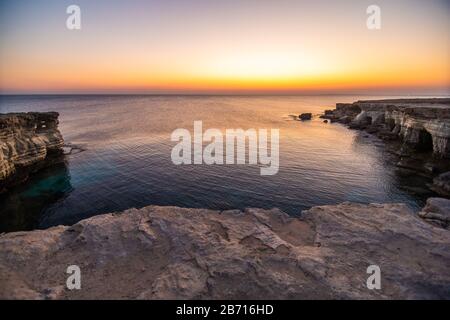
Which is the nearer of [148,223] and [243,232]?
[243,232]

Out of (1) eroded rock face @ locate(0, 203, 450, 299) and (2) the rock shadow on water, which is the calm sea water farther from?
(1) eroded rock face @ locate(0, 203, 450, 299)

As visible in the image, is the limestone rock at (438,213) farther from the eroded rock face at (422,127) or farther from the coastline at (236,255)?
the eroded rock face at (422,127)

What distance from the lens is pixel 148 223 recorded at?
13094mm

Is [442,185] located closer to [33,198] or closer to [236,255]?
[236,255]

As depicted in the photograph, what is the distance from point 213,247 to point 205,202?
11.2 meters

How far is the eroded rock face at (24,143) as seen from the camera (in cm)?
2736

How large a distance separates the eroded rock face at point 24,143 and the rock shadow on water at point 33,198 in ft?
4.96

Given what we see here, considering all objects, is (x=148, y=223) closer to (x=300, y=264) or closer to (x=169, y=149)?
(x=300, y=264)

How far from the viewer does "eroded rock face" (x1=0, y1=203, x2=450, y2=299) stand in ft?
28.1

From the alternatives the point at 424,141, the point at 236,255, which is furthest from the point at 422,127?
the point at 236,255

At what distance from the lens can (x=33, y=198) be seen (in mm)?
24125

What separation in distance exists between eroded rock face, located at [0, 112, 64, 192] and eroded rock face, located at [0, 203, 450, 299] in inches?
794

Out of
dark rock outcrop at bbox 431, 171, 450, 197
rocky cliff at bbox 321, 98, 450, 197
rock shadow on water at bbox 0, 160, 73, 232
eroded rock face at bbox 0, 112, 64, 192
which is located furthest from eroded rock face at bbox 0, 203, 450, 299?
eroded rock face at bbox 0, 112, 64, 192
